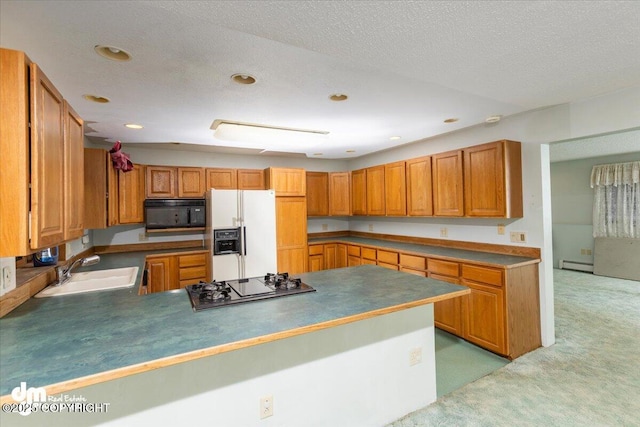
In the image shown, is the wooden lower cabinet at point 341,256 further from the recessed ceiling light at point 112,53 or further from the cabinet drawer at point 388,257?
the recessed ceiling light at point 112,53

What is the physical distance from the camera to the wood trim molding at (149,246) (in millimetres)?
4020

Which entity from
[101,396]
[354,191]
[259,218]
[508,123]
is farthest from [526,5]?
[354,191]

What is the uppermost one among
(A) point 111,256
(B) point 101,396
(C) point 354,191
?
(C) point 354,191

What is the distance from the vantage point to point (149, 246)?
14.1ft

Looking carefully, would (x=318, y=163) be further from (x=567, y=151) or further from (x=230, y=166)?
(x=567, y=151)

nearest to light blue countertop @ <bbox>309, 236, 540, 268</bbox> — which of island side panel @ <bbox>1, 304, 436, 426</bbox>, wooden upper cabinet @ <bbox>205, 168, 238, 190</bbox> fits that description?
island side panel @ <bbox>1, 304, 436, 426</bbox>

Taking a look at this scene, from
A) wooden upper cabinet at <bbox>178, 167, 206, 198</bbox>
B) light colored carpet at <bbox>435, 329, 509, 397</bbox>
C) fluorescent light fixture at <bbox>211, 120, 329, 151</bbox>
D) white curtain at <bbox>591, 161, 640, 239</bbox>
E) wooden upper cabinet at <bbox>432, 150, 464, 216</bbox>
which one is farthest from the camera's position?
white curtain at <bbox>591, 161, 640, 239</bbox>

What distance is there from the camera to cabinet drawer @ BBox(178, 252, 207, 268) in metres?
3.99

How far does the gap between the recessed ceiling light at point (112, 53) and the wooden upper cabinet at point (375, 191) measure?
352 centimetres

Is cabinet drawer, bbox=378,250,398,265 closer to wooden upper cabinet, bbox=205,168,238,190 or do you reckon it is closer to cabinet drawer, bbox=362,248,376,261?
cabinet drawer, bbox=362,248,376,261

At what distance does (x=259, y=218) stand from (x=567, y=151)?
550cm

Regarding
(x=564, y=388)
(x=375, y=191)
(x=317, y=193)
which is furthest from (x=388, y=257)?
(x=564, y=388)

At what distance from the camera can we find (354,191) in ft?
17.1

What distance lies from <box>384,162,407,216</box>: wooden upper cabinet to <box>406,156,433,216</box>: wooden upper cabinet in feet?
0.28
